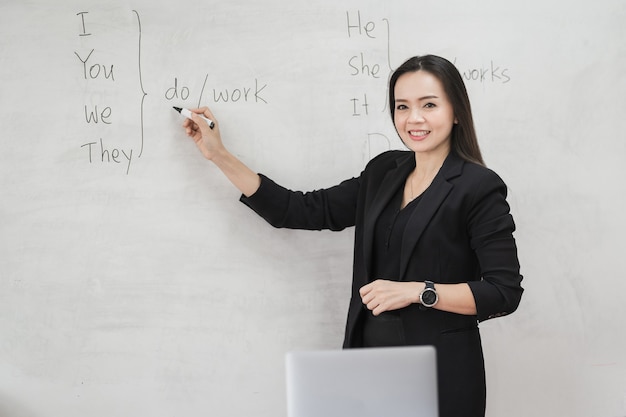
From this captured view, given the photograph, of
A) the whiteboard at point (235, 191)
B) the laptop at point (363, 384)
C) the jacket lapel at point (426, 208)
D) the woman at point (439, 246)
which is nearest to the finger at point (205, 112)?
the whiteboard at point (235, 191)

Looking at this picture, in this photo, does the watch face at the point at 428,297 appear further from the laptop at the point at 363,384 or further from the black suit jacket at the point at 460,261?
the laptop at the point at 363,384

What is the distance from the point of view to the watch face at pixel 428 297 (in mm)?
1670

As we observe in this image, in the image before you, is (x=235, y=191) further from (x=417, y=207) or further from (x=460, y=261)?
(x=460, y=261)

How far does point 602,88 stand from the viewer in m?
2.20

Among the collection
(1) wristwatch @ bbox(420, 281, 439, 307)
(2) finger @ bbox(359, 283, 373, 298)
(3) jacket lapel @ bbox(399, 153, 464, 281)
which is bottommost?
(1) wristwatch @ bbox(420, 281, 439, 307)

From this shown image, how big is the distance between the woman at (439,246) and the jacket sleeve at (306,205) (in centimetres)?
13

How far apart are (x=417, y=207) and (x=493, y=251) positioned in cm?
21

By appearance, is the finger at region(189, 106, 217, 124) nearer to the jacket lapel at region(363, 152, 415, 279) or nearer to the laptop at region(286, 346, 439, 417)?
the jacket lapel at region(363, 152, 415, 279)

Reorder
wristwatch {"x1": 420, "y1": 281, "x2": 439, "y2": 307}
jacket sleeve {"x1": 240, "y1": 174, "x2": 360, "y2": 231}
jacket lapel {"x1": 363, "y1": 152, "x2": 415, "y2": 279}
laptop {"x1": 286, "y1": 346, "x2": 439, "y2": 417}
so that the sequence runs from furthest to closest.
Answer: jacket sleeve {"x1": 240, "y1": 174, "x2": 360, "y2": 231}
jacket lapel {"x1": 363, "y1": 152, "x2": 415, "y2": 279}
wristwatch {"x1": 420, "y1": 281, "x2": 439, "y2": 307}
laptop {"x1": 286, "y1": 346, "x2": 439, "y2": 417}

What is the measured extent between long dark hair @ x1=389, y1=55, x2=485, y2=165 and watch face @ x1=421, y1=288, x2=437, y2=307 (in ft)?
1.18

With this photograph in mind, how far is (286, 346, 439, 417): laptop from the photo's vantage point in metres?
1.16

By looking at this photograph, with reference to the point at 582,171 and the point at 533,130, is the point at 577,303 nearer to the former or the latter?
the point at 582,171

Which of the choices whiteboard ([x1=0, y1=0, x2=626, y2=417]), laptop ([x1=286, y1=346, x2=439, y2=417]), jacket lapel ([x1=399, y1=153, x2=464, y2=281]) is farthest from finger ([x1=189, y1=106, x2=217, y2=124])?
laptop ([x1=286, y1=346, x2=439, y2=417])

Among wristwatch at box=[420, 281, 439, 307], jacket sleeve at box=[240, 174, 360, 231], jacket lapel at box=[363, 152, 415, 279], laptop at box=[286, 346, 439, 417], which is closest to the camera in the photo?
laptop at box=[286, 346, 439, 417]
